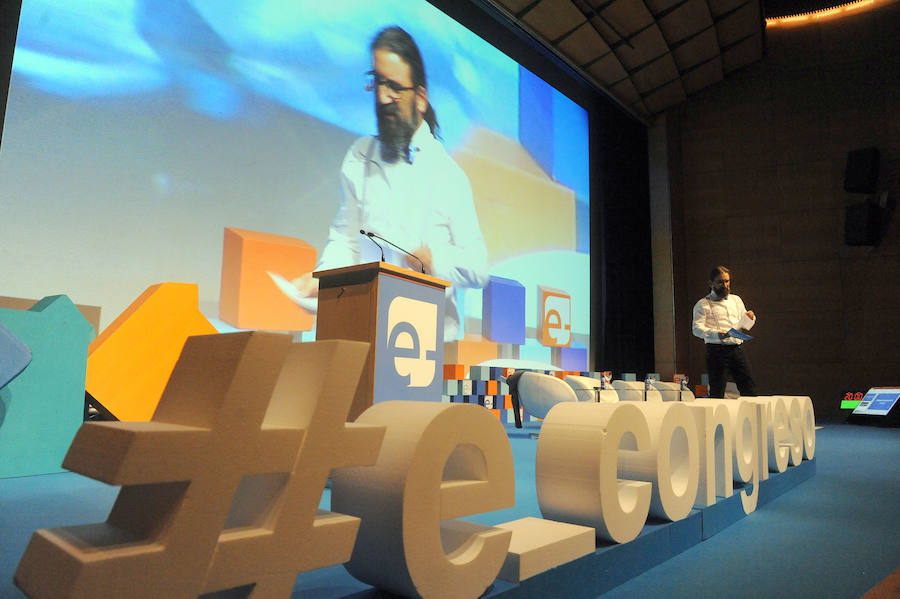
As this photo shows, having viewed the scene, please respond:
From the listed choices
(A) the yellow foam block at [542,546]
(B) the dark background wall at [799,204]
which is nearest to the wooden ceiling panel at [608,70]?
Answer: (B) the dark background wall at [799,204]

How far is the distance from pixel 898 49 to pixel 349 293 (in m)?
8.90

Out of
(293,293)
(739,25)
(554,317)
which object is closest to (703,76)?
(739,25)

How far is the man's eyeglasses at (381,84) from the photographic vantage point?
4.39m

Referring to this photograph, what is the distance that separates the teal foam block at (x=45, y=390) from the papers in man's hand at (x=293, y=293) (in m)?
1.17

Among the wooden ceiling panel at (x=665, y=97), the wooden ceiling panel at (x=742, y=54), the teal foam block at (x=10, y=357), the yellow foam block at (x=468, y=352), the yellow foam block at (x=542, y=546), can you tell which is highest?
the wooden ceiling panel at (x=742, y=54)

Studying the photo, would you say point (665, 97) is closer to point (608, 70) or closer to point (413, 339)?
point (608, 70)

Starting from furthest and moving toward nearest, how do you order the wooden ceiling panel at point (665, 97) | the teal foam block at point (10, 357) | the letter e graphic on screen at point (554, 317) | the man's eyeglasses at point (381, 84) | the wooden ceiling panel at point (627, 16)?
the wooden ceiling panel at point (665, 97) → the wooden ceiling panel at point (627, 16) → the letter e graphic on screen at point (554, 317) → the man's eyeglasses at point (381, 84) → the teal foam block at point (10, 357)

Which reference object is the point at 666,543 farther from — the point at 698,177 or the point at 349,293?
the point at 698,177

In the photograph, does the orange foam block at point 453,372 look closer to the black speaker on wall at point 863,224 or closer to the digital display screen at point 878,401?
the digital display screen at point 878,401

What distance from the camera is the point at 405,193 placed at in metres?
4.53

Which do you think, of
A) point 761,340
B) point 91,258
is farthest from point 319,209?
point 761,340

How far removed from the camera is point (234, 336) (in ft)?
2.31

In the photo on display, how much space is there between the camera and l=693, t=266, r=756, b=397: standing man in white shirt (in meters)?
3.70

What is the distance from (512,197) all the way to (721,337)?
266cm
